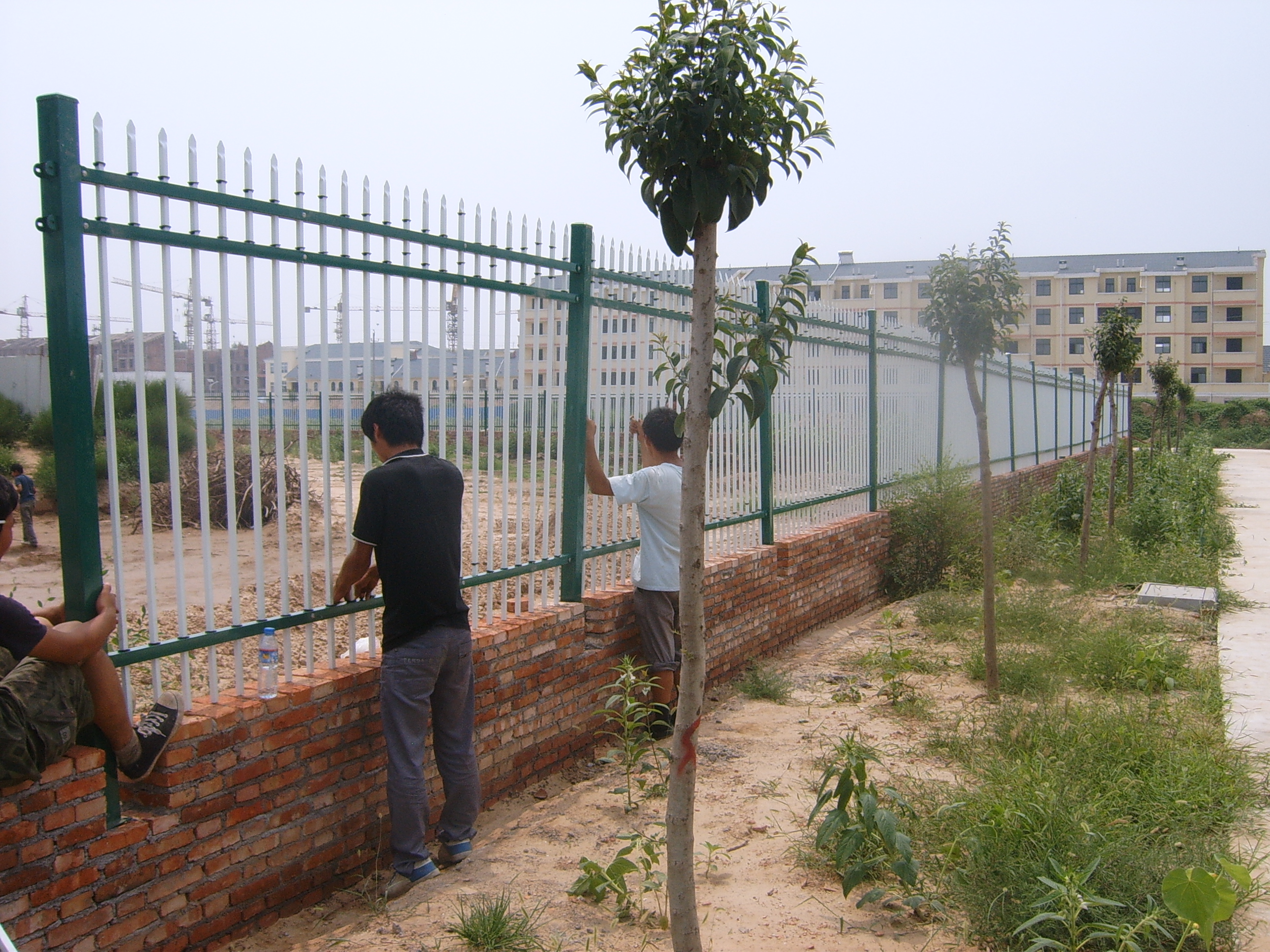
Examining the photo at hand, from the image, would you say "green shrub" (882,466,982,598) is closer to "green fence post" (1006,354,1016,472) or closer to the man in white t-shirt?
the man in white t-shirt

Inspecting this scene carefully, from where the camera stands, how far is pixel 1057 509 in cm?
1377

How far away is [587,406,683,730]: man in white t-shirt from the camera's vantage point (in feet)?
17.3

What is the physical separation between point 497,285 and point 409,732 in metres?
1.98

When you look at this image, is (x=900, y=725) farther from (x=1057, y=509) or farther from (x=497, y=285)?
(x=1057, y=509)

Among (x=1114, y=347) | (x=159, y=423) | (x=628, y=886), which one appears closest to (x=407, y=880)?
(x=628, y=886)

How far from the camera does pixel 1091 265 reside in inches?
2968

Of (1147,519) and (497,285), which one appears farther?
(1147,519)

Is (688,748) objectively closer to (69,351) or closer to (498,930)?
(498,930)

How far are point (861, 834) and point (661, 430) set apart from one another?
241cm

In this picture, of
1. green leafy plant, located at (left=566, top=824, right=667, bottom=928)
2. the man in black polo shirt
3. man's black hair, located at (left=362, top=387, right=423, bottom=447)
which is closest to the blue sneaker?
the man in black polo shirt

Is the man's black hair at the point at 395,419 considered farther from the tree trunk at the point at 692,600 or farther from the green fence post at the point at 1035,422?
the green fence post at the point at 1035,422

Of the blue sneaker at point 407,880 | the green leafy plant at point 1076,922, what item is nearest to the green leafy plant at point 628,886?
the blue sneaker at point 407,880

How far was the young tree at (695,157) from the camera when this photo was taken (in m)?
2.62

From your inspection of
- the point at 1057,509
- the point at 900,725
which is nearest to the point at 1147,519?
the point at 1057,509
